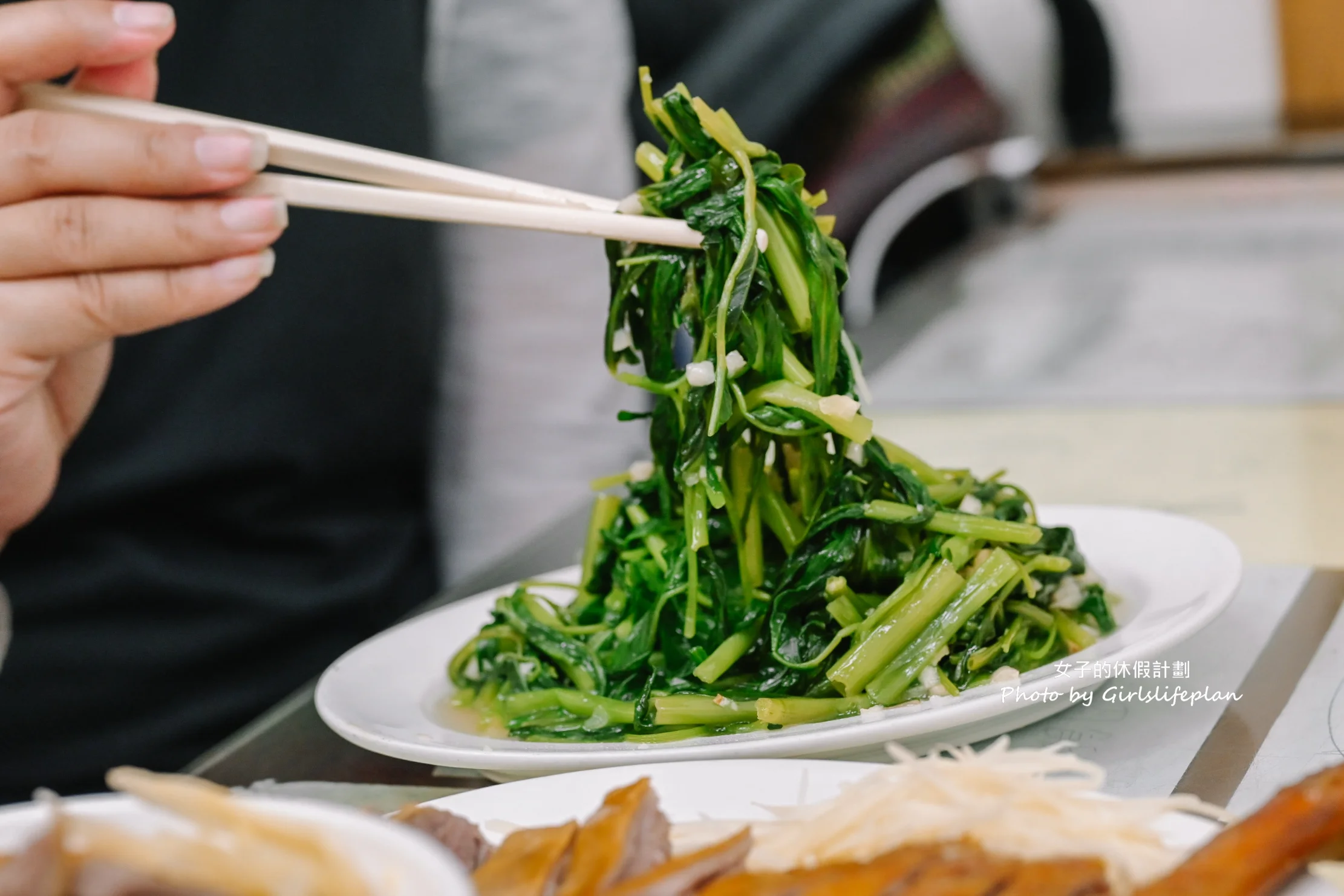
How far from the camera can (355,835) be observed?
1.56 ft

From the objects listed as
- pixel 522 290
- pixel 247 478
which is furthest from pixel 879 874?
pixel 522 290

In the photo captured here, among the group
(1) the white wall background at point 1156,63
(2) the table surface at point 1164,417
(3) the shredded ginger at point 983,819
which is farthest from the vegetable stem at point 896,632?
(1) the white wall background at point 1156,63

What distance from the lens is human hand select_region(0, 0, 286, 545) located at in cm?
108

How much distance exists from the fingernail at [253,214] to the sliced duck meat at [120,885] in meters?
0.69

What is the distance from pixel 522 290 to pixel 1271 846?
2119 mm

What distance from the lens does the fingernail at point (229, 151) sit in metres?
1.05

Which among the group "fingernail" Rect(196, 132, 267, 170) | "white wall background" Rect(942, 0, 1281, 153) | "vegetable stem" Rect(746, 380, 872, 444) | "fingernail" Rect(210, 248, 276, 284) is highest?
"white wall background" Rect(942, 0, 1281, 153)

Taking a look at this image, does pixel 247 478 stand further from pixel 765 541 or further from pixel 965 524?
pixel 965 524

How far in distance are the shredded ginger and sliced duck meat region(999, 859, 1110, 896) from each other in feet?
0.07

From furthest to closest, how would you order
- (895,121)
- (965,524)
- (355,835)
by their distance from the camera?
(895,121) < (965,524) < (355,835)

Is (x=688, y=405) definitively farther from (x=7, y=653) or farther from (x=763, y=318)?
(x=7, y=653)

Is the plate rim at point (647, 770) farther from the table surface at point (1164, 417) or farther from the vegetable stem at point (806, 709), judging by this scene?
the table surface at point (1164, 417)

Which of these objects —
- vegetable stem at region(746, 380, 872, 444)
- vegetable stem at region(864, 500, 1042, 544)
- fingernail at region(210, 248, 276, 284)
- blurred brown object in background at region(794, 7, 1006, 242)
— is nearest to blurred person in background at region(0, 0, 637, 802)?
fingernail at region(210, 248, 276, 284)

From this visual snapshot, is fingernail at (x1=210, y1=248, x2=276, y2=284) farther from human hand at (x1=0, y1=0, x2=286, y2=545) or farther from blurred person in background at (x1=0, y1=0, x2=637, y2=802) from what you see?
blurred person in background at (x1=0, y1=0, x2=637, y2=802)
